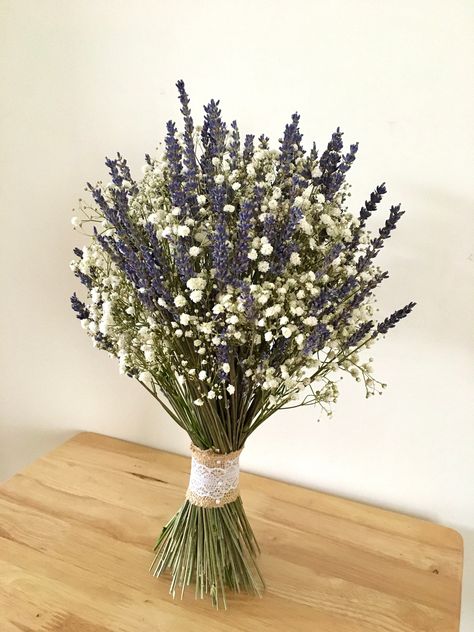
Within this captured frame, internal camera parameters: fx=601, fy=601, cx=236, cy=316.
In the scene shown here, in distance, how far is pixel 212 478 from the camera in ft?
2.86

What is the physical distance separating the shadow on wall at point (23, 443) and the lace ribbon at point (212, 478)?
24.1 inches

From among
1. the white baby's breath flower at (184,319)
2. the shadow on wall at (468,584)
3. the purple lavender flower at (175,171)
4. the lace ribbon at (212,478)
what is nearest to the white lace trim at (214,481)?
the lace ribbon at (212,478)

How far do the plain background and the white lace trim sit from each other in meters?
0.33

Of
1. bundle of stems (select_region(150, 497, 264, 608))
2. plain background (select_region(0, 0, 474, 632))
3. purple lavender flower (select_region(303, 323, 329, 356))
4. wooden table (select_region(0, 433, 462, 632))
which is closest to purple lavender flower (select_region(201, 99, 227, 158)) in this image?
purple lavender flower (select_region(303, 323, 329, 356))

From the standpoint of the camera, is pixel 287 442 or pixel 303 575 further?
pixel 287 442

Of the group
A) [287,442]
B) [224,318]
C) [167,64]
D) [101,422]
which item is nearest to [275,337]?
[224,318]

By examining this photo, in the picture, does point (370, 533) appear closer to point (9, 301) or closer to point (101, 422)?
point (101, 422)

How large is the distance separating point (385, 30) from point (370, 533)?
86 centimetres

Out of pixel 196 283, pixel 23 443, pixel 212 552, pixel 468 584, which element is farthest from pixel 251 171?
pixel 23 443

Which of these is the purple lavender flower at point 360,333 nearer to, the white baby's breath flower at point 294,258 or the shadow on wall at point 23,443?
the white baby's breath flower at point 294,258

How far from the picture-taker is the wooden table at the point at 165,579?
2.82ft

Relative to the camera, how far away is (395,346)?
3.58 ft

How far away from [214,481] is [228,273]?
343 millimetres

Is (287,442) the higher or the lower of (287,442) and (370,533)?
the higher
